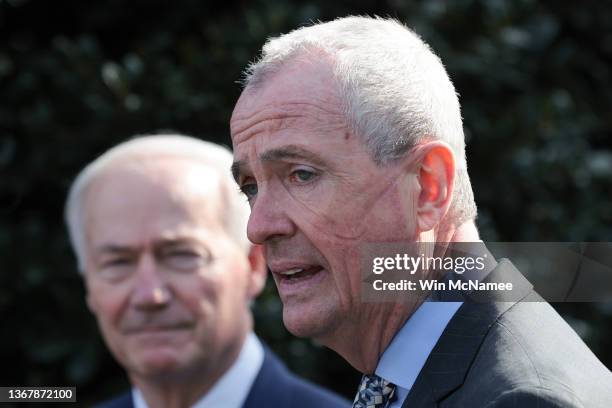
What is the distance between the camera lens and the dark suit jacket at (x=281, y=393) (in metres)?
3.54

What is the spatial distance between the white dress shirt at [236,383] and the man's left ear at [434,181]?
1.61 meters

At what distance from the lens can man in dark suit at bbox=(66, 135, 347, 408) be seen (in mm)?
3627

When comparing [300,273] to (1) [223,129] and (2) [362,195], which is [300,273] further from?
(1) [223,129]

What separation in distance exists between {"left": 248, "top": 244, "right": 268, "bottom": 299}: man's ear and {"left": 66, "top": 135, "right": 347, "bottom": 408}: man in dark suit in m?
0.03

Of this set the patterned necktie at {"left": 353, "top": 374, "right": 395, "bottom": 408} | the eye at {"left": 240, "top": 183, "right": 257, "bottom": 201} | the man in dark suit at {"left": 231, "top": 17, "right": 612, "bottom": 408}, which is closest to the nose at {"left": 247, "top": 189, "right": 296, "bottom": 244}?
the man in dark suit at {"left": 231, "top": 17, "right": 612, "bottom": 408}

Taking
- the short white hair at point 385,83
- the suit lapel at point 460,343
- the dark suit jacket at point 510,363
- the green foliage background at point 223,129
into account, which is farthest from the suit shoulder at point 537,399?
the green foliage background at point 223,129

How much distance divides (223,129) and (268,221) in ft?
8.27

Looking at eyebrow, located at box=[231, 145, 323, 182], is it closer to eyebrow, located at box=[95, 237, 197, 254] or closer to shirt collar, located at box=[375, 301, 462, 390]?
shirt collar, located at box=[375, 301, 462, 390]

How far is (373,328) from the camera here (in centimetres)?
227

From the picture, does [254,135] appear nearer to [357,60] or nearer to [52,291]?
[357,60]

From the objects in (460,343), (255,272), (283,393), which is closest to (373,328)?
(460,343)

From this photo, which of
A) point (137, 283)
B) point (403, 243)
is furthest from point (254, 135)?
point (137, 283)

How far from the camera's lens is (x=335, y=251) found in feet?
7.23

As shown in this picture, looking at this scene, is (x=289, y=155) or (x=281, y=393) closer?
(x=289, y=155)
